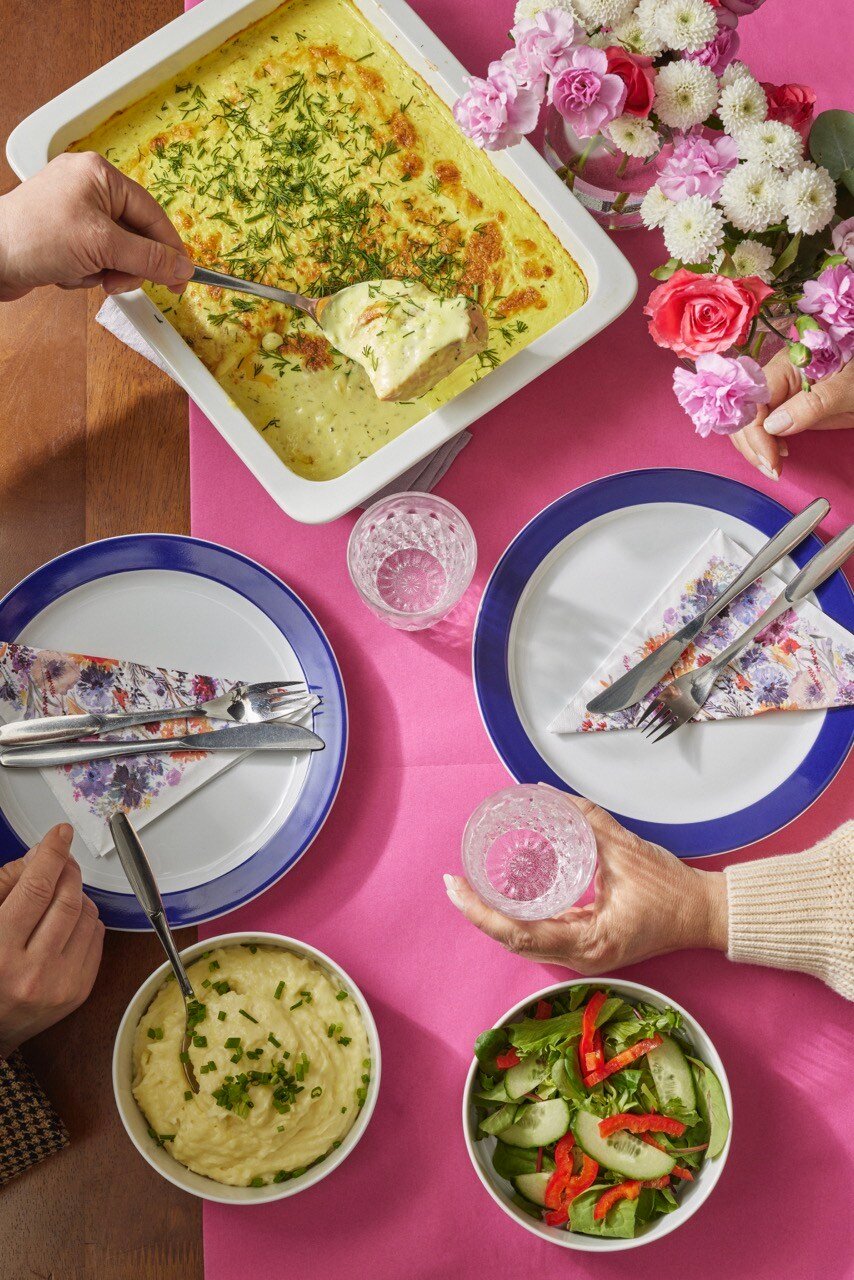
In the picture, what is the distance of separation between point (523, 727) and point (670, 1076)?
605 millimetres

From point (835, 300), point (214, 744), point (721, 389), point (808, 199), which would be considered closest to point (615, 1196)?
point (214, 744)

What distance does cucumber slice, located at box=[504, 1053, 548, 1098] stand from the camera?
1624 millimetres

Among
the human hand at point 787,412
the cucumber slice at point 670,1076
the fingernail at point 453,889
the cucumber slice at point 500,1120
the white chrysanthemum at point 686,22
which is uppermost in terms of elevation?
the white chrysanthemum at point 686,22

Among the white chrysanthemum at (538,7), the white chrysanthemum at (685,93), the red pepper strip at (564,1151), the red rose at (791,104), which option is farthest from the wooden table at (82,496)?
the red rose at (791,104)

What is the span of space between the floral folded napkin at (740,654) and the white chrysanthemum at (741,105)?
2.21ft

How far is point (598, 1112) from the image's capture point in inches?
63.2

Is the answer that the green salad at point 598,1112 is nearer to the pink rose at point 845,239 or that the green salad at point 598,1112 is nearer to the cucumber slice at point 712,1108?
the cucumber slice at point 712,1108

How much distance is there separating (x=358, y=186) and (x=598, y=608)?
86cm

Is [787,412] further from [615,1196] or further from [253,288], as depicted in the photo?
[615,1196]

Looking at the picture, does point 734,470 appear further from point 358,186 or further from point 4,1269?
point 4,1269

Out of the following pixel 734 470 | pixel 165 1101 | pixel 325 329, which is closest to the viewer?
pixel 165 1101

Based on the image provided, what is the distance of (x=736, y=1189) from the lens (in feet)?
5.82

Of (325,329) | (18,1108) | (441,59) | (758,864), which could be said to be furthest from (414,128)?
(18,1108)

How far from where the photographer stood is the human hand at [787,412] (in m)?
1.72
